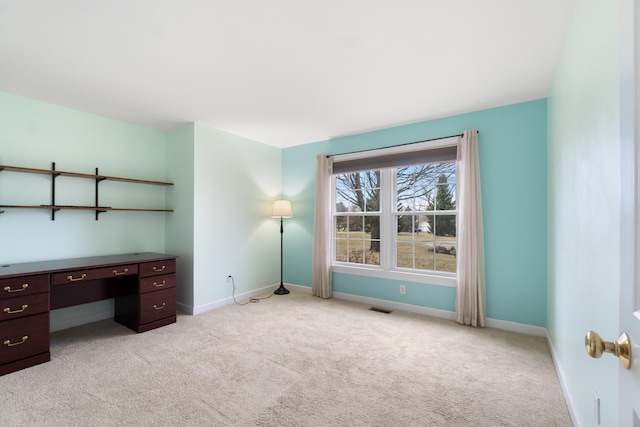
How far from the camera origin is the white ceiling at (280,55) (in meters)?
1.74

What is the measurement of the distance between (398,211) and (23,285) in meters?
3.87

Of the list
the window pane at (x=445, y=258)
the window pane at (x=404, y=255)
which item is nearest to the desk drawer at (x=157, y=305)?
the window pane at (x=404, y=255)

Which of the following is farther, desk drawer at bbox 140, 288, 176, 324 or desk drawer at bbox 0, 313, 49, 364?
desk drawer at bbox 140, 288, 176, 324

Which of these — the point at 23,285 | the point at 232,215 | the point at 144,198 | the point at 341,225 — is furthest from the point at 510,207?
the point at 23,285

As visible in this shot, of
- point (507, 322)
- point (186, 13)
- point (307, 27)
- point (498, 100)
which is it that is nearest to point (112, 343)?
point (186, 13)

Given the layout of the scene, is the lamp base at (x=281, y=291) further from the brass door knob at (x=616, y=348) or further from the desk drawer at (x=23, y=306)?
the brass door knob at (x=616, y=348)

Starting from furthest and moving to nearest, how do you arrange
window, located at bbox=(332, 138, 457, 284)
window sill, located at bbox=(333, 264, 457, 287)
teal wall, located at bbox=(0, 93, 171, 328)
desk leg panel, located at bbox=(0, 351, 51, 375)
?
window, located at bbox=(332, 138, 457, 284), window sill, located at bbox=(333, 264, 457, 287), teal wall, located at bbox=(0, 93, 171, 328), desk leg panel, located at bbox=(0, 351, 51, 375)

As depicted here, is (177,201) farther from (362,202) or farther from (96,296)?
(362,202)

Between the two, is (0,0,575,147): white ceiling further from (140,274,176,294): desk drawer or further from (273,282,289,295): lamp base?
(273,282,289,295): lamp base

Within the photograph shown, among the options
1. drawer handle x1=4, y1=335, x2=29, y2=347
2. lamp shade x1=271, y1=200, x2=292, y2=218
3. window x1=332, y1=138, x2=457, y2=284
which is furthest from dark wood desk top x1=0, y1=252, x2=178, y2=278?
window x1=332, y1=138, x2=457, y2=284

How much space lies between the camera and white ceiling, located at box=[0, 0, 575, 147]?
68.6 inches

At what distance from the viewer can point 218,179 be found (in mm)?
3977

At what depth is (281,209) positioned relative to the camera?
4570mm

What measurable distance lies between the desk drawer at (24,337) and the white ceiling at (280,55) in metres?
2.05
